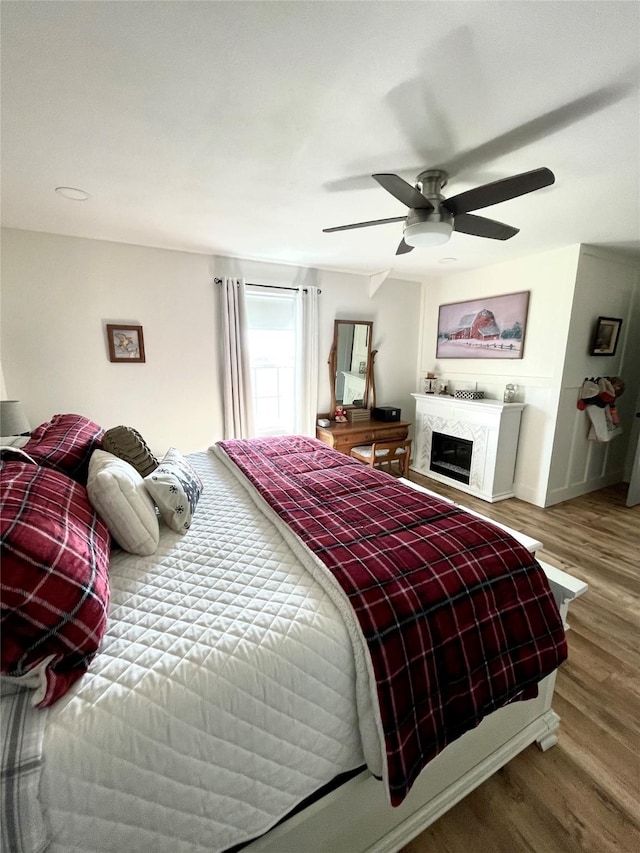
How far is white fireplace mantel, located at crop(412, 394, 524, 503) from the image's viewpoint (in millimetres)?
3461

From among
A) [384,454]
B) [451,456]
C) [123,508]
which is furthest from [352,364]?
[123,508]

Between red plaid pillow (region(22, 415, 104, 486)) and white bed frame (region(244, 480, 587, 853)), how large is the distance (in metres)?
1.34

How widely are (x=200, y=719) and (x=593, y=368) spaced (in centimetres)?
418

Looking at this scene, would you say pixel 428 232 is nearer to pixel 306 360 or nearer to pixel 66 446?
pixel 66 446

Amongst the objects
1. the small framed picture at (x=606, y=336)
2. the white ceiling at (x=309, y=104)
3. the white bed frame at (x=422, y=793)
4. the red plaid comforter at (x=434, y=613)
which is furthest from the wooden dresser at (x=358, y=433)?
the white bed frame at (x=422, y=793)

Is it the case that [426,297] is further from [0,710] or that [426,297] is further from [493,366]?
[0,710]

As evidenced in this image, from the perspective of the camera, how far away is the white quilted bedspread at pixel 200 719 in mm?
683

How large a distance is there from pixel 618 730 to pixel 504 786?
613mm

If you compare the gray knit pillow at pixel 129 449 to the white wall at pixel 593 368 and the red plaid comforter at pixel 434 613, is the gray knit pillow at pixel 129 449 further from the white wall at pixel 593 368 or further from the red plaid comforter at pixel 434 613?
the white wall at pixel 593 368

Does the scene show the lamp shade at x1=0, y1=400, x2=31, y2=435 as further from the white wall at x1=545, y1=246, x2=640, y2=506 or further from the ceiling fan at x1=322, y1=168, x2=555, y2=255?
the white wall at x1=545, y1=246, x2=640, y2=506

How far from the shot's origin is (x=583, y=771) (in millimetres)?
1329

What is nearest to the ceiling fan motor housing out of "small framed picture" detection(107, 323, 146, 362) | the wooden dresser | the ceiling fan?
the ceiling fan

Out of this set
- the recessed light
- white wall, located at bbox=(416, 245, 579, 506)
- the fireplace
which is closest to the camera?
the recessed light

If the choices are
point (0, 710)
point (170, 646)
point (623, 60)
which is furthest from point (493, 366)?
point (0, 710)
